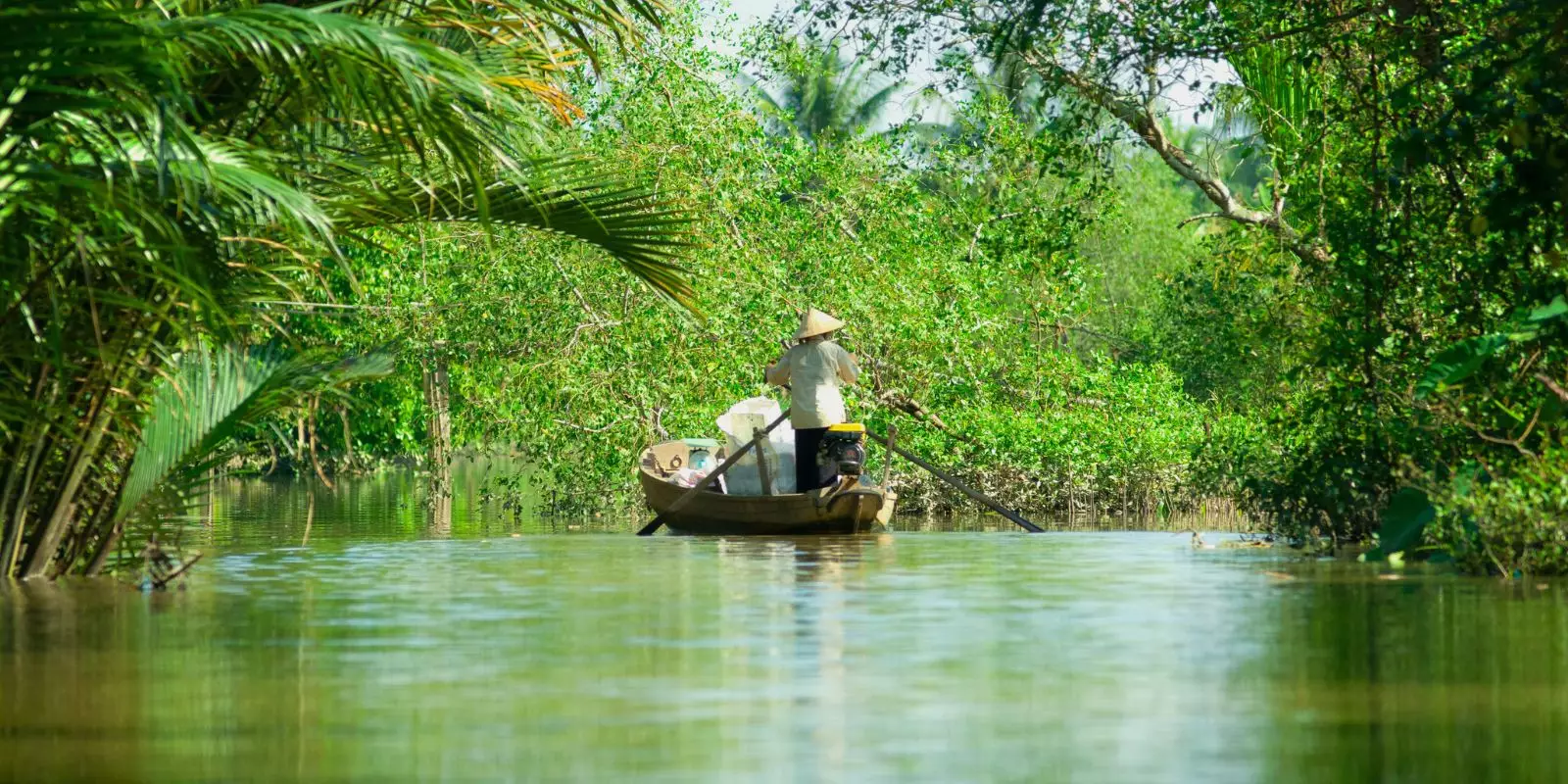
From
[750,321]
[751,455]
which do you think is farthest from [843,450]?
[750,321]

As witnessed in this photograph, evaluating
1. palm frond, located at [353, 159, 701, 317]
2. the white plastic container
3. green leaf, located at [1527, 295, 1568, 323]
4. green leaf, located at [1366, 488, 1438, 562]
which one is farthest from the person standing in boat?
green leaf, located at [1527, 295, 1568, 323]

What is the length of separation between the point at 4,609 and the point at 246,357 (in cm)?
266

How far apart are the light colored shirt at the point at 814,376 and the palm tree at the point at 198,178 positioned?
658cm

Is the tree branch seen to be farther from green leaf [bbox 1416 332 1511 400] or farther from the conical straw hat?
green leaf [bbox 1416 332 1511 400]

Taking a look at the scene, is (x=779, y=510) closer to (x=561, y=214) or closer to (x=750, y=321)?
(x=750, y=321)

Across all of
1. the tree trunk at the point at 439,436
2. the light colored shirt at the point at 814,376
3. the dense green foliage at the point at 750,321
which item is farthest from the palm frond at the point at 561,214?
the tree trunk at the point at 439,436

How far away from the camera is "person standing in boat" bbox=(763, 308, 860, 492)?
71.0 ft

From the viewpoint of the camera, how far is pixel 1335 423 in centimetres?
1748

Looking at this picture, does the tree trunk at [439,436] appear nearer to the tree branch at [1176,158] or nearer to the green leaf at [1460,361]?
the tree branch at [1176,158]

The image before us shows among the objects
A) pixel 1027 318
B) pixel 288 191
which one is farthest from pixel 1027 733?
pixel 1027 318

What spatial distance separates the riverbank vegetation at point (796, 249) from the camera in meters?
11.4

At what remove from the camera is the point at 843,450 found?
2189 centimetres

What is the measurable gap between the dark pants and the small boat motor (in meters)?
0.05

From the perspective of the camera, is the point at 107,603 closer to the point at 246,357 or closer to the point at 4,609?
the point at 4,609
